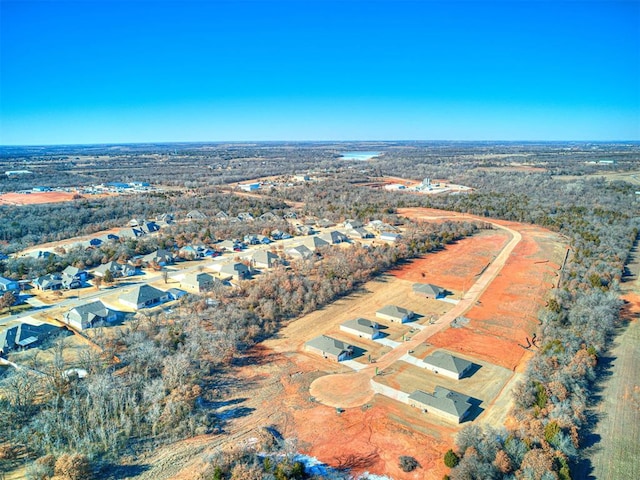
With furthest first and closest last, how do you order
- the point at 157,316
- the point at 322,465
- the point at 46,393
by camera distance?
the point at 157,316
the point at 46,393
the point at 322,465

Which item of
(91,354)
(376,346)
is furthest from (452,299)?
(91,354)

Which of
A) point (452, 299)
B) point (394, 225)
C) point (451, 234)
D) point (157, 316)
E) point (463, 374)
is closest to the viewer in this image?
point (463, 374)

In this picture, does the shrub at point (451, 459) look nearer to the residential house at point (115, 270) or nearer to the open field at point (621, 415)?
the open field at point (621, 415)

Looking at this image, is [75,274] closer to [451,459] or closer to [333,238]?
[333,238]

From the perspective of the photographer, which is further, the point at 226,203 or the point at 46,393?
the point at 226,203

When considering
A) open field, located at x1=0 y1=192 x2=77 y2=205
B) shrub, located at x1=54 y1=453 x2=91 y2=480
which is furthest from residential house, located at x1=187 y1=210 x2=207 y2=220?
shrub, located at x1=54 y1=453 x2=91 y2=480

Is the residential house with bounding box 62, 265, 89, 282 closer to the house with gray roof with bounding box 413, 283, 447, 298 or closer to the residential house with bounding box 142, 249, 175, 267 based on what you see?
the residential house with bounding box 142, 249, 175, 267

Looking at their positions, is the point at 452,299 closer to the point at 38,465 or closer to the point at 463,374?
the point at 463,374
